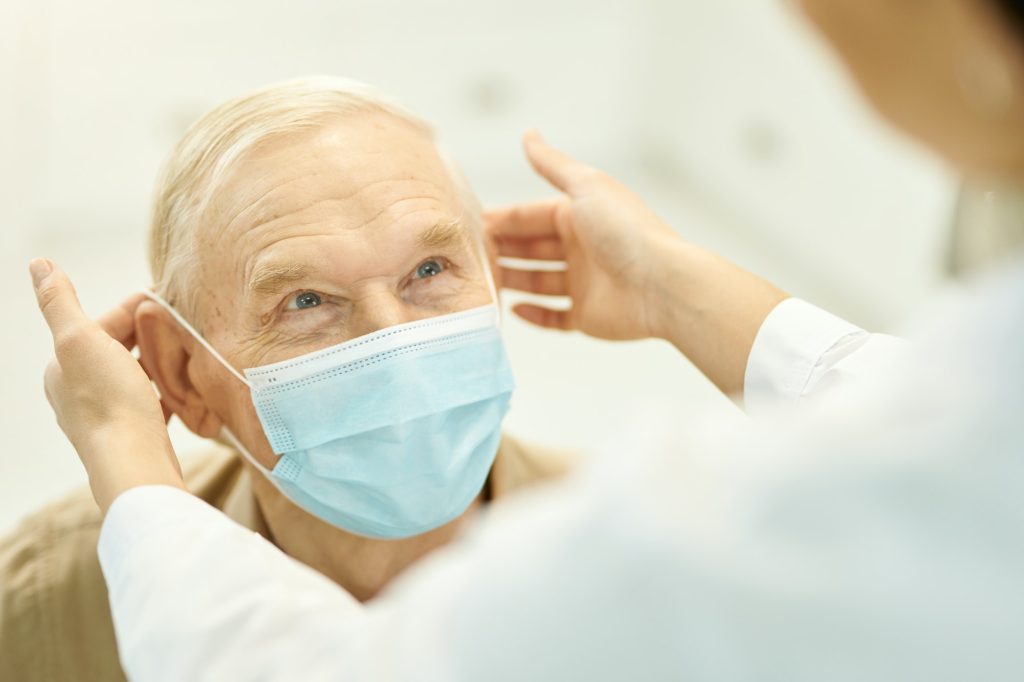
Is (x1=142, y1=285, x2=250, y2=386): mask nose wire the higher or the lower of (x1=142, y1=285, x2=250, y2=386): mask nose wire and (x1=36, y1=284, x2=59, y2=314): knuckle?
the lower

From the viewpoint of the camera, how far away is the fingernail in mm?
1421

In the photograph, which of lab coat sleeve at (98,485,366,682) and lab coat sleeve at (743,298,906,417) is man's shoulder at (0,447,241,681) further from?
lab coat sleeve at (743,298,906,417)

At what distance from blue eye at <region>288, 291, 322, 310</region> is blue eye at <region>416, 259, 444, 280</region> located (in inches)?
5.6

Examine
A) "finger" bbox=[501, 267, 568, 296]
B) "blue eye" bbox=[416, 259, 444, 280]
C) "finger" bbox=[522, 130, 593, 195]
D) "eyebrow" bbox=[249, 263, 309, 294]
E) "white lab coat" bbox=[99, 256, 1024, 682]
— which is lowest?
"finger" bbox=[501, 267, 568, 296]

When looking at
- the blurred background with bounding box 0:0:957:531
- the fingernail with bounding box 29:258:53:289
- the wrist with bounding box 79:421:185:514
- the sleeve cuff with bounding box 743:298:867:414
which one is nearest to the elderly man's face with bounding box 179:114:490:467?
the fingernail with bounding box 29:258:53:289

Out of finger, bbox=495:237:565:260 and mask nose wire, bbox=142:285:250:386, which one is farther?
finger, bbox=495:237:565:260

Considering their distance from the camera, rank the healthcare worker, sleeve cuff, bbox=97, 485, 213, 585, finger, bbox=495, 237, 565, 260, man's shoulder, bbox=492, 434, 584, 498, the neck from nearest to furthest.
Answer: the healthcare worker
sleeve cuff, bbox=97, 485, 213, 585
the neck
man's shoulder, bbox=492, 434, 584, 498
finger, bbox=495, 237, 565, 260

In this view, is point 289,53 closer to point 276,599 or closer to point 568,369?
point 568,369

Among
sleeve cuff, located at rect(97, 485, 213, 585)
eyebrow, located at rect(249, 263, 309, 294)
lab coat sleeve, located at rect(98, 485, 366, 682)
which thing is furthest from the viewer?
eyebrow, located at rect(249, 263, 309, 294)

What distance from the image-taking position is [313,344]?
5.01ft

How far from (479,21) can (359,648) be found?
343cm

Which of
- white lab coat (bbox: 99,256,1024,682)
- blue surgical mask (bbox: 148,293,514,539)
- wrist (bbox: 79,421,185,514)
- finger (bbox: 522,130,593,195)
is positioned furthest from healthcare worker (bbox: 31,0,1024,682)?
finger (bbox: 522,130,593,195)

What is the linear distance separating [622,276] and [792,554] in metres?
0.97

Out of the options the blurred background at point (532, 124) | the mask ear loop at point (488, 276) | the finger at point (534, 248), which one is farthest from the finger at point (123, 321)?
the blurred background at point (532, 124)
